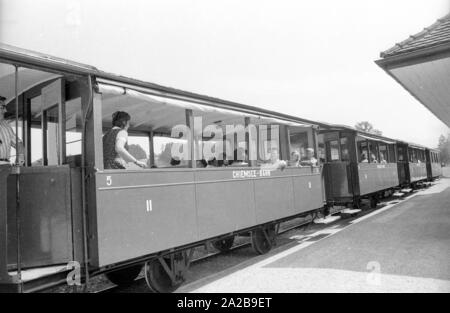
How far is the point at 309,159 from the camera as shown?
31.4ft

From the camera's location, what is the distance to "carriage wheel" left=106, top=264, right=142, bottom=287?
552 centimetres

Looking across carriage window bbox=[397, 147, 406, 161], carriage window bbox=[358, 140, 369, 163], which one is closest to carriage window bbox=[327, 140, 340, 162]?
carriage window bbox=[358, 140, 369, 163]

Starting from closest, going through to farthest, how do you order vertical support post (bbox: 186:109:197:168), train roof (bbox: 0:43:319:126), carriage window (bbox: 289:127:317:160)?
train roof (bbox: 0:43:319:126), vertical support post (bbox: 186:109:197:168), carriage window (bbox: 289:127:317:160)

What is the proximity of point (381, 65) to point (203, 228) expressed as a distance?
13.9 ft

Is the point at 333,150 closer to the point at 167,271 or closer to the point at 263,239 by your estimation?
the point at 263,239

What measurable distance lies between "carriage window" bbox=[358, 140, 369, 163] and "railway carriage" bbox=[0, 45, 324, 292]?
756 cm

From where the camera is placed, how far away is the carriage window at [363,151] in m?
13.4

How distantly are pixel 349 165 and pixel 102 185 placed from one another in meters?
9.52

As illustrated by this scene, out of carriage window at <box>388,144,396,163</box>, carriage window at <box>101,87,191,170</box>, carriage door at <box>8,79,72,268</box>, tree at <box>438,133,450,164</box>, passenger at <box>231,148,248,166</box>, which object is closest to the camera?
carriage door at <box>8,79,72,268</box>

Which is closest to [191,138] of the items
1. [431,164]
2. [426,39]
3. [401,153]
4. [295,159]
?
[295,159]

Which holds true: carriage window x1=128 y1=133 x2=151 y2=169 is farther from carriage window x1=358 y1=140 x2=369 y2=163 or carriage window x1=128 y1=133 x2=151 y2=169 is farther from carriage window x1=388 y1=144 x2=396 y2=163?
carriage window x1=388 y1=144 x2=396 y2=163

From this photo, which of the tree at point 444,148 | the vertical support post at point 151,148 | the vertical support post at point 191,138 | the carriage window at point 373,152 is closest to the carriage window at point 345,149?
the carriage window at point 373,152

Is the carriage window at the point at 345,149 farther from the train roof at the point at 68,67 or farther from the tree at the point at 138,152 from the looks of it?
the train roof at the point at 68,67
